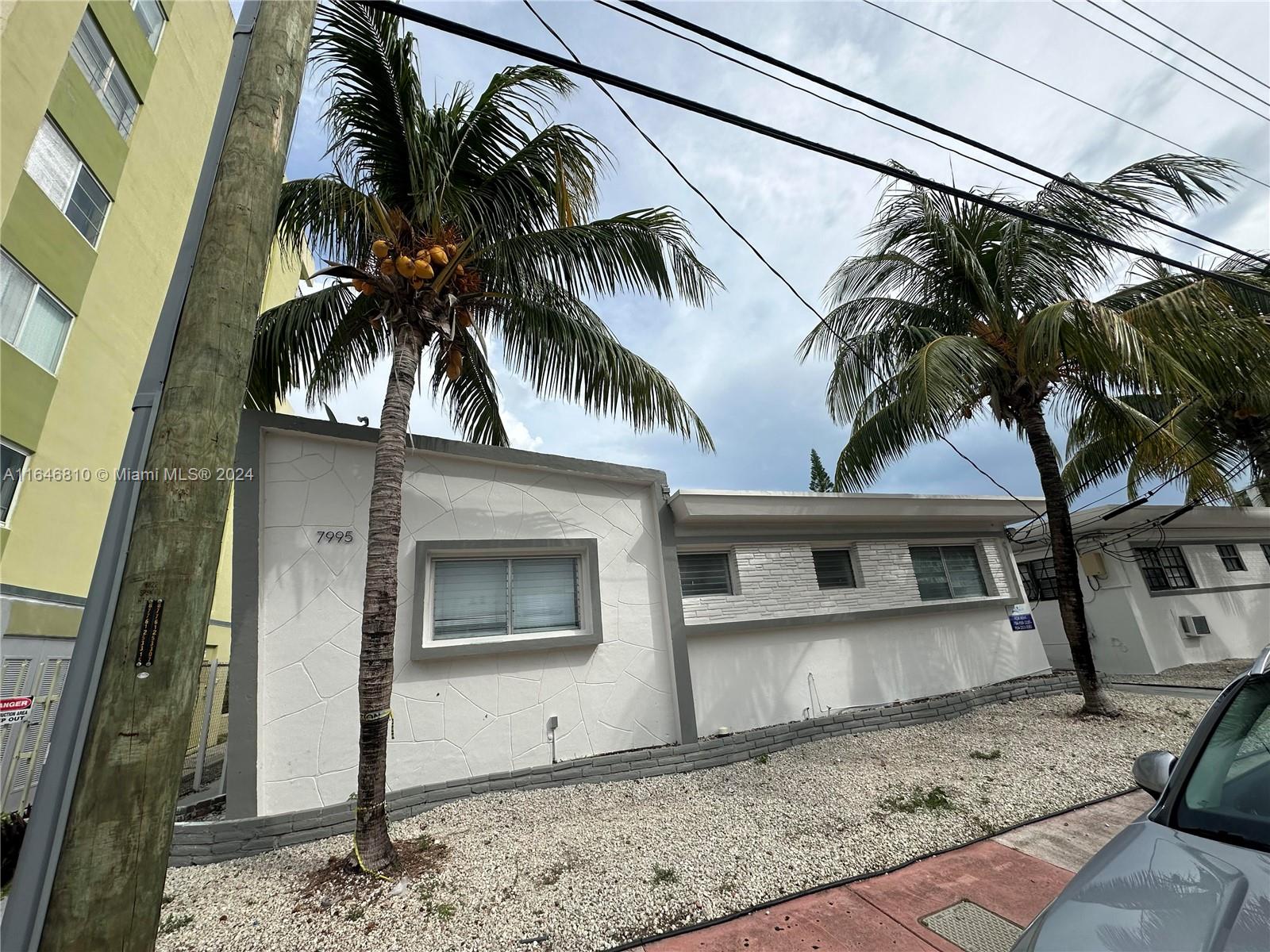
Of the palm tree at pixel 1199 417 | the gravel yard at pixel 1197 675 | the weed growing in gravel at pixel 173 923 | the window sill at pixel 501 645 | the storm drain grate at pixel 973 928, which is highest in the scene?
the palm tree at pixel 1199 417

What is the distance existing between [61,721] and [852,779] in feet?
21.1

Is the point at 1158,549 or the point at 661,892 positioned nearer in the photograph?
the point at 661,892

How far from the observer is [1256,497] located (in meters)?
15.5

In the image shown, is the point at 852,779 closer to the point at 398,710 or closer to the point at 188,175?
A: the point at 398,710

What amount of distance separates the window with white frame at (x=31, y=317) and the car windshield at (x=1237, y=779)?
14.8 metres

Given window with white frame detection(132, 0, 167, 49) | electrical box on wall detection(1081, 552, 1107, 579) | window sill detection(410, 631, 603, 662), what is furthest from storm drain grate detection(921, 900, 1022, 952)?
window with white frame detection(132, 0, 167, 49)

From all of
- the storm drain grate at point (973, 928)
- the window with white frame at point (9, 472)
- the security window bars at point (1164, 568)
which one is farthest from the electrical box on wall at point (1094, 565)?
the window with white frame at point (9, 472)

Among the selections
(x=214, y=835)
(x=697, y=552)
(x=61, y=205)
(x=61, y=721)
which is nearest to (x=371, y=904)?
(x=214, y=835)

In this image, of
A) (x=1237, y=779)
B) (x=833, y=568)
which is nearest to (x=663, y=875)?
(x=1237, y=779)

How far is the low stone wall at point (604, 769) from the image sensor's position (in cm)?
475

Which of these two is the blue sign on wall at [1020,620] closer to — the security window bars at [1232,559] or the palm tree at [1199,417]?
the palm tree at [1199,417]

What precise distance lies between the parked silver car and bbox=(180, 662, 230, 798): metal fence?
5.91 metres

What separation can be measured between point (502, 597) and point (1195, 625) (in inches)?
627

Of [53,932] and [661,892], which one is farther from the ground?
[53,932]
